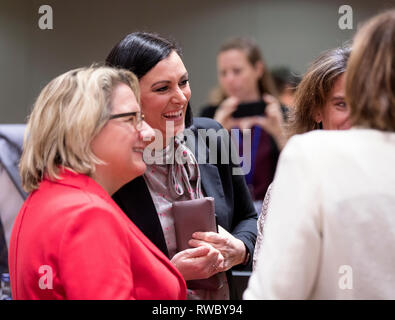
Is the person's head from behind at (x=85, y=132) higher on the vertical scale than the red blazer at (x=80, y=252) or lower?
higher

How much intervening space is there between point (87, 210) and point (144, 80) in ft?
2.36

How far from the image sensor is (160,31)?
525 centimetres

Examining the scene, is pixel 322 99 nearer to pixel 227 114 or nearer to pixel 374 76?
pixel 374 76

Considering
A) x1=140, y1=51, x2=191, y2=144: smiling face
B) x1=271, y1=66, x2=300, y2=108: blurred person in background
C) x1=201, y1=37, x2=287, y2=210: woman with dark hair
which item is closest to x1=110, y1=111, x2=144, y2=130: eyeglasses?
x1=140, y1=51, x2=191, y2=144: smiling face

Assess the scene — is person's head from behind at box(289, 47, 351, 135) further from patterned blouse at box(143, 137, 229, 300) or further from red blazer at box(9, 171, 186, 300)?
red blazer at box(9, 171, 186, 300)

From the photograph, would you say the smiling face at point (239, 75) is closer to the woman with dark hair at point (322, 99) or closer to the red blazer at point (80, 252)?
the woman with dark hair at point (322, 99)

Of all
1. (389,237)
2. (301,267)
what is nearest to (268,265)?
(301,267)

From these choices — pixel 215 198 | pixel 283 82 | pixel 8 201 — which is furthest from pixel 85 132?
pixel 283 82

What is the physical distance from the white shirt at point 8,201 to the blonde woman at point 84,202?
42.1 inches

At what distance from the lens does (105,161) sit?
1371 millimetres

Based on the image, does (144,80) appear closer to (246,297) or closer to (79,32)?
(246,297)

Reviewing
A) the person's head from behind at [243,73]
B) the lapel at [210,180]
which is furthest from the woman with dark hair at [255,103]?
the lapel at [210,180]

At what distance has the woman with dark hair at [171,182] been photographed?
1.73 meters

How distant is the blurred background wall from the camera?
15.9ft
